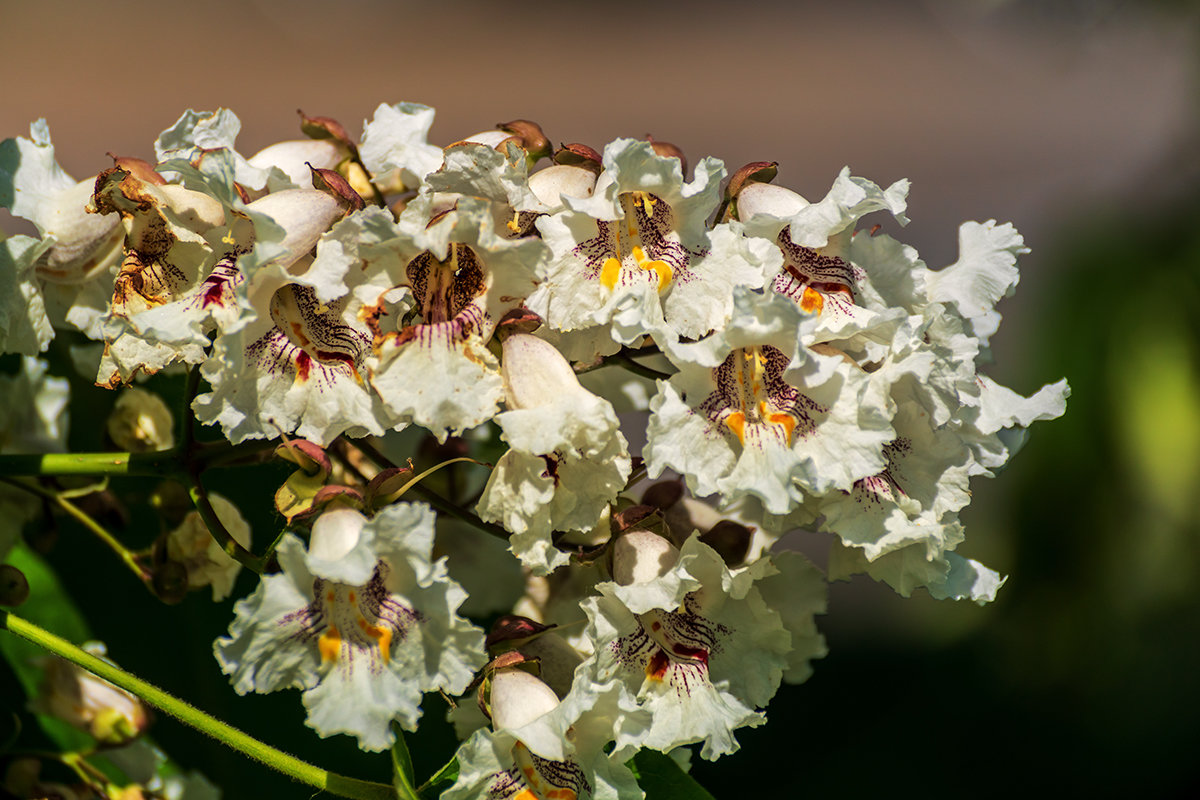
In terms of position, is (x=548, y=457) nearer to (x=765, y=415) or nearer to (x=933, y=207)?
(x=765, y=415)

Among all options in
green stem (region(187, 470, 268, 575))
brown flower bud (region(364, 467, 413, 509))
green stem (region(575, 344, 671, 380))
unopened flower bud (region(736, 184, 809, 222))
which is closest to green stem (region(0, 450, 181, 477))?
green stem (region(187, 470, 268, 575))

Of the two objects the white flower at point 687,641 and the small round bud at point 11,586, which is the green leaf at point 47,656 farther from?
the white flower at point 687,641

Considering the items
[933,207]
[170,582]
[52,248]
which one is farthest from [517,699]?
[933,207]

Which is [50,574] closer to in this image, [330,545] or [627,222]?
[330,545]

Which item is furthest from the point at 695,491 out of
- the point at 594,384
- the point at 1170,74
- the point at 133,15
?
the point at 133,15

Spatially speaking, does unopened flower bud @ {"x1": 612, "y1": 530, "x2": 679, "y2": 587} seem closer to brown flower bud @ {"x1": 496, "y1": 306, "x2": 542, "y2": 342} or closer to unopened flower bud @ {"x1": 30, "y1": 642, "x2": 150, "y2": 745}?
brown flower bud @ {"x1": 496, "y1": 306, "x2": 542, "y2": 342}

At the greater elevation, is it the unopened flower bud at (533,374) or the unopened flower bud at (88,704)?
the unopened flower bud at (533,374)

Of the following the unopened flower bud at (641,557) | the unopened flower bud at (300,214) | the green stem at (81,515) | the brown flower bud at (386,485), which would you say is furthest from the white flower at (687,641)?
the green stem at (81,515)
